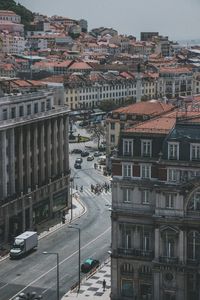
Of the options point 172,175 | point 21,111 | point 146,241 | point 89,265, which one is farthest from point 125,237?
point 21,111

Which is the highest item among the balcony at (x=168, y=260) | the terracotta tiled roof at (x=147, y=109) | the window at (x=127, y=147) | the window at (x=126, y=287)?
the window at (x=127, y=147)

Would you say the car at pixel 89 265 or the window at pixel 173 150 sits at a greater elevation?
the window at pixel 173 150

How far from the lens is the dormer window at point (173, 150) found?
262 feet

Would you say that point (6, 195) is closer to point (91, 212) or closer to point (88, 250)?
point (88, 250)

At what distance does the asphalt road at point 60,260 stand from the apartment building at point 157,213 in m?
11.0

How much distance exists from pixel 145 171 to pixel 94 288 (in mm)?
16749

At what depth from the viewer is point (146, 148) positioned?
82.2m

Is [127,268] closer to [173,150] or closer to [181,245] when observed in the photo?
[181,245]

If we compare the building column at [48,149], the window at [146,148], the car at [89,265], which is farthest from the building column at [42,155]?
the window at [146,148]

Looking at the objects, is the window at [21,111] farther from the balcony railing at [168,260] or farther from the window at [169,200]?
the balcony railing at [168,260]

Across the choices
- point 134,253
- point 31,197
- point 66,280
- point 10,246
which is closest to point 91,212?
point 31,197

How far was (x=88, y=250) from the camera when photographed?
10469cm

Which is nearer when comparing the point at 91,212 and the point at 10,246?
the point at 10,246

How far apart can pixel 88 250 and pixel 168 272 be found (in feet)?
83.2
